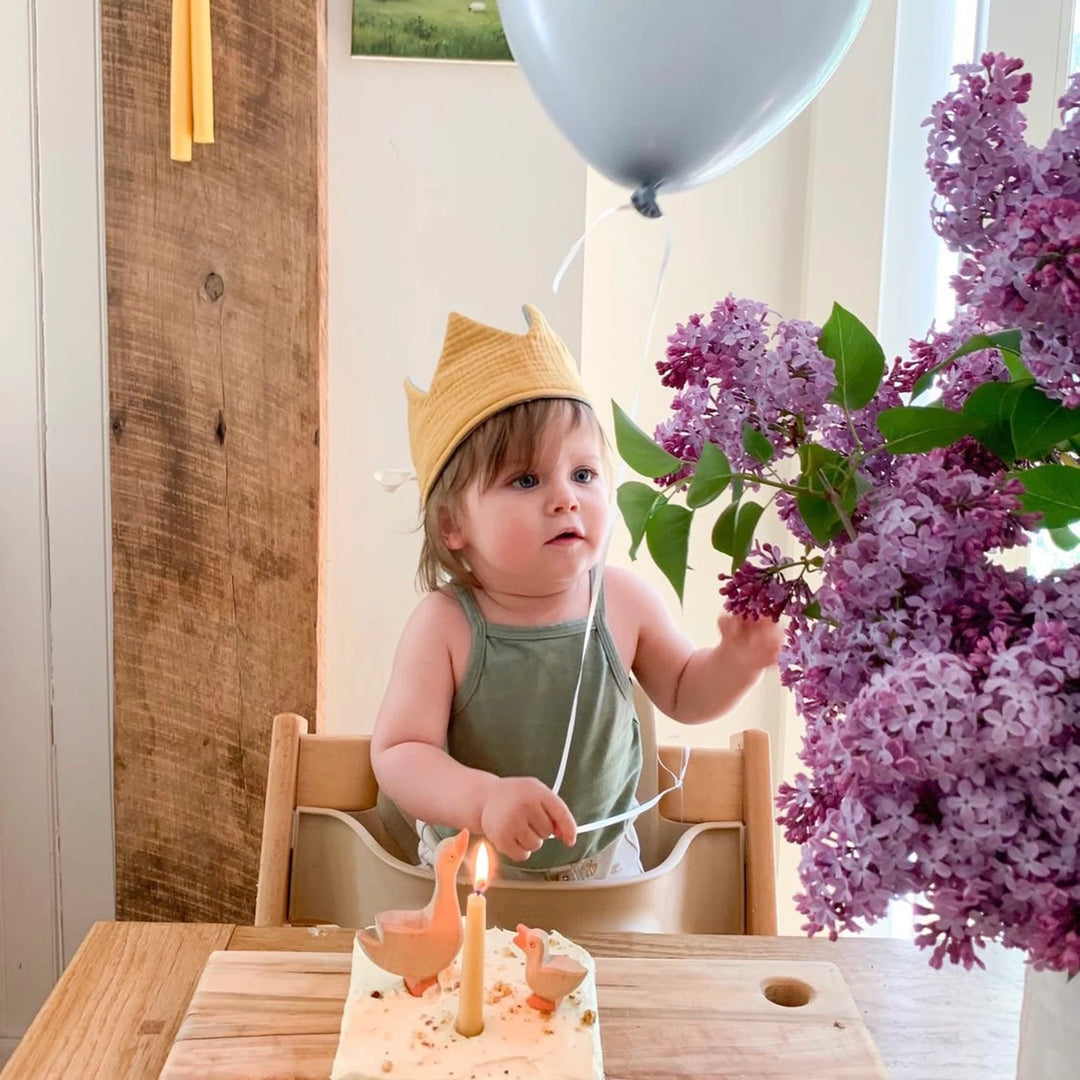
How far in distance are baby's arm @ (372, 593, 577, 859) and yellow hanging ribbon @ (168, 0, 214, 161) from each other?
23.2 inches

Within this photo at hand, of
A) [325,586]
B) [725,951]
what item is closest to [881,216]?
[325,586]

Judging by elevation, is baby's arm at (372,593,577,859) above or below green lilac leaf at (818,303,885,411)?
below

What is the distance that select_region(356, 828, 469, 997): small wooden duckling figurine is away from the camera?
2.31ft

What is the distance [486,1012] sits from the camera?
704 mm

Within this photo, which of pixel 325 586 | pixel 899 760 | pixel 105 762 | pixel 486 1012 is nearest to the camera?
pixel 899 760

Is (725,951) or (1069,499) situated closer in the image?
(1069,499)

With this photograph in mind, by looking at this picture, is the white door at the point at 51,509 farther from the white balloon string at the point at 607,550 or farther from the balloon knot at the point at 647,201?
the balloon knot at the point at 647,201

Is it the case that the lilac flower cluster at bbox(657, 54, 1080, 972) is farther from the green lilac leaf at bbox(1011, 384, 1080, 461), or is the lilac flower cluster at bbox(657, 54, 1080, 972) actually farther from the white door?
the white door

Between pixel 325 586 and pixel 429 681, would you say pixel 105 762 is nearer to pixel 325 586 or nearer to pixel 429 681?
pixel 325 586

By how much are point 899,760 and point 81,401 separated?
4.36 feet

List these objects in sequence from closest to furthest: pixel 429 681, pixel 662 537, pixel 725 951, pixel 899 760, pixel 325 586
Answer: pixel 899 760 < pixel 662 537 < pixel 725 951 < pixel 429 681 < pixel 325 586

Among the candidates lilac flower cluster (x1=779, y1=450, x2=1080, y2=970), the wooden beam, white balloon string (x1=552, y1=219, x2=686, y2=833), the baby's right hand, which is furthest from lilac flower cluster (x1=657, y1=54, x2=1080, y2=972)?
the wooden beam

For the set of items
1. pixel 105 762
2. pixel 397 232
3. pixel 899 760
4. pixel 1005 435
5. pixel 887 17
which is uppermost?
pixel 887 17

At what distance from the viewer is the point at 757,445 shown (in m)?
0.51
